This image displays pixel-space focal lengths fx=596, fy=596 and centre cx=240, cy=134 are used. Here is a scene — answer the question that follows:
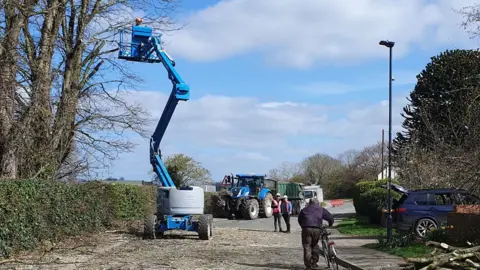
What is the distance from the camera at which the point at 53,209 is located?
18.5 m

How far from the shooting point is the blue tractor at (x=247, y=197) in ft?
123

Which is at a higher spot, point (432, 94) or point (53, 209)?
point (432, 94)

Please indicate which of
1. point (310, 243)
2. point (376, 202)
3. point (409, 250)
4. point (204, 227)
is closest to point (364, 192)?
point (376, 202)

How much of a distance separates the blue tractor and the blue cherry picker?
14574 millimetres

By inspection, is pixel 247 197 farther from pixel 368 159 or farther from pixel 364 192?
pixel 368 159

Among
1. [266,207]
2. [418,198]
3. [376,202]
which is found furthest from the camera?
[266,207]

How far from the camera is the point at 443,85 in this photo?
149 feet

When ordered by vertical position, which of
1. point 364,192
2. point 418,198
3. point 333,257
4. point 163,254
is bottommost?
point 163,254

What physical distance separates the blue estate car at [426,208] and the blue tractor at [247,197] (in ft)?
59.7

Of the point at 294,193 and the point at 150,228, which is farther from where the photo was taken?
the point at 294,193

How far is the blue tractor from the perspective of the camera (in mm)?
37562

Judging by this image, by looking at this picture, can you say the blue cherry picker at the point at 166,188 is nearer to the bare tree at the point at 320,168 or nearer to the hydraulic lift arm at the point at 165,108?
the hydraulic lift arm at the point at 165,108

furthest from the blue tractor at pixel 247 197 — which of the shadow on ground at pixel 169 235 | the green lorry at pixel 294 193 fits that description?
the shadow on ground at pixel 169 235

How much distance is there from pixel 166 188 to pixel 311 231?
32.5 feet
